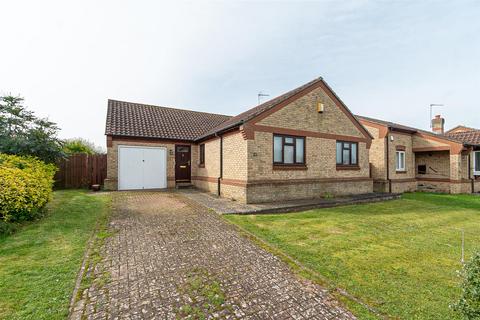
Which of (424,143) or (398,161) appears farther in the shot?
(424,143)

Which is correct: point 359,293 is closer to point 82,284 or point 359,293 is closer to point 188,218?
point 82,284

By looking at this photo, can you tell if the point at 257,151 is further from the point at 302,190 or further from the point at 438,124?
the point at 438,124

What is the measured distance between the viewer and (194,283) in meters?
3.62

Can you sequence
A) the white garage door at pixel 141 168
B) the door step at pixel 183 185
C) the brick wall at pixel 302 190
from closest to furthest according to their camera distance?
the brick wall at pixel 302 190 < the white garage door at pixel 141 168 < the door step at pixel 183 185

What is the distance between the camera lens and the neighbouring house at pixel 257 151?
10.4 meters

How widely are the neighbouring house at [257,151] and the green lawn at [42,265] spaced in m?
6.17

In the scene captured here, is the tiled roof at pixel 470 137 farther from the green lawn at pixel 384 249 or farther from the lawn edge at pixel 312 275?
the lawn edge at pixel 312 275

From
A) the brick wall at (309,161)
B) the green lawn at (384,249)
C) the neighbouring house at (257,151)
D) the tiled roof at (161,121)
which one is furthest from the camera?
the tiled roof at (161,121)

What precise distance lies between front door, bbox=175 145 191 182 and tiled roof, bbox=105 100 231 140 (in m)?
0.82

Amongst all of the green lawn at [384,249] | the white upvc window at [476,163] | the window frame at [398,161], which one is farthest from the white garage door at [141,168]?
the white upvc window at [476,163]

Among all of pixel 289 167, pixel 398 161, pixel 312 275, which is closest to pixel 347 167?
pixel 289 167

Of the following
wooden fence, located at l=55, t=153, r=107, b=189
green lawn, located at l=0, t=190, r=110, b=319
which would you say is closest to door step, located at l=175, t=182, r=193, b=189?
wooden fence, located at l=55, t=153, r=107, b=189

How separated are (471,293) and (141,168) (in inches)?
605

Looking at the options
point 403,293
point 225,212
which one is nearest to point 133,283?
point 403,293
